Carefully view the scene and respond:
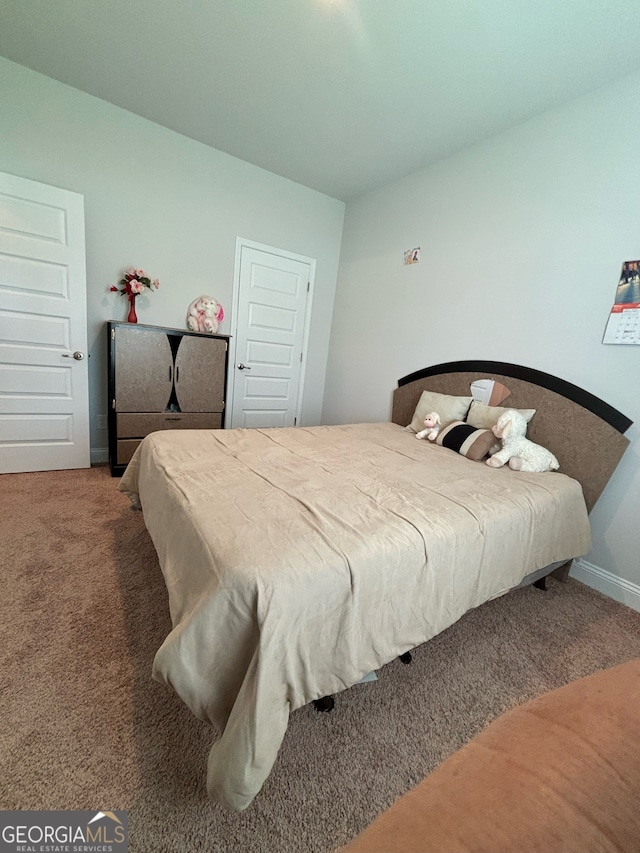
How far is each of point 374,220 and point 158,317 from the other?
7.55 feet

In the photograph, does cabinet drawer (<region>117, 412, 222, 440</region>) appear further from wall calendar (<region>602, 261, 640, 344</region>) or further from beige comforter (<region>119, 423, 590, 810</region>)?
wall calendar (<region>602, 261, 640, 344</region>)

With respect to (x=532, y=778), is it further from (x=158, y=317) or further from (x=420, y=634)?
(x=158, y=317)

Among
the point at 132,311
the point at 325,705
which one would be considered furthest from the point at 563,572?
the point at 132,311

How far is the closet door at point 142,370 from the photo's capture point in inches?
107

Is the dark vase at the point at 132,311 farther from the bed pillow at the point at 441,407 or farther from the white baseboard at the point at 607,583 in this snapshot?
the white baseboard at the point at 607,583

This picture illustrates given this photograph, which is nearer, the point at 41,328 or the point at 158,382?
the point at 41,328

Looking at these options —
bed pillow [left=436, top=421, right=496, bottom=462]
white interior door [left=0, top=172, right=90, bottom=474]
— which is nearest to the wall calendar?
bed pillow [left=436, top=421, right=496, bottom=462]

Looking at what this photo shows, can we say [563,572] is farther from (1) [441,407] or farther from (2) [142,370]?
(2) [142,370]

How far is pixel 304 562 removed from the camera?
0.92 m

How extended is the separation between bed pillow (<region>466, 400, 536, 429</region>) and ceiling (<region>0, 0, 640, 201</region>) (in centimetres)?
186

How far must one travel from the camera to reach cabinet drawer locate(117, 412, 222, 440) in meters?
2.79

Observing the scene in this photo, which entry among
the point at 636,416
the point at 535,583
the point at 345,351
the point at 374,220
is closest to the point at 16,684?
the point at 535,583

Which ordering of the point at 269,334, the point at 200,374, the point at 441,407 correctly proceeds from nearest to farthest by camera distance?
the point at 441,407 < the point at 200,374 < the point at 269,334

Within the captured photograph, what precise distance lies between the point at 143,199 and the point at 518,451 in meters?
3.45
